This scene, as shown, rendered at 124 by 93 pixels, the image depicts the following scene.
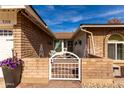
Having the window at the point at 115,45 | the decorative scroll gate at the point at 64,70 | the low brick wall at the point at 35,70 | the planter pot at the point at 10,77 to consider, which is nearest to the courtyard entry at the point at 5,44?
the low brick wall at the point at 35,70

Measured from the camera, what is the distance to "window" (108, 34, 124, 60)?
14.2 metres

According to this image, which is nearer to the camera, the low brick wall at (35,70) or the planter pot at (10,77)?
the planter pot at (10,77)

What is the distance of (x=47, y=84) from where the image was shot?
29.9 feet

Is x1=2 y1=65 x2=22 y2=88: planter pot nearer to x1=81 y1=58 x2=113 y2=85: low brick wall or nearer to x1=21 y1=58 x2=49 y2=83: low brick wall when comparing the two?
x1=21 y1=58 x2=49 y2=83: low brick wall

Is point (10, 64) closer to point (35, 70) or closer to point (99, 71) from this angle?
point (35, 70)

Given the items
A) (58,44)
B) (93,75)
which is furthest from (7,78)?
(58,44)

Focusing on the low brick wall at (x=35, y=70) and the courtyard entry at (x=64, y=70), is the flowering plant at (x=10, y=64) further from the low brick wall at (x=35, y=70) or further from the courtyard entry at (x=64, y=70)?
the courtyard entry at (x=64, y=70)

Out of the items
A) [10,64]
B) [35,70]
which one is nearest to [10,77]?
[10,64]

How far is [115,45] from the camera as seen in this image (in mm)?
14258

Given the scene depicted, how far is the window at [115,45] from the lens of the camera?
14.2 m

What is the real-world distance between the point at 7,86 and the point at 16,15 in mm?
2963

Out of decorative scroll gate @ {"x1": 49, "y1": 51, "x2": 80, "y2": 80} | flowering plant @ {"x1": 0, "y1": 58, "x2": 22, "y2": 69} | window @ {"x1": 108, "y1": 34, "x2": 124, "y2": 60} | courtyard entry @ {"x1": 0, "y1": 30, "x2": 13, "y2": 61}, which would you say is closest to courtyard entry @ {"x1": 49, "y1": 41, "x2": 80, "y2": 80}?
decorative scroll gate @ {"x1": 49, "y1": 51, "x2": 80, "y2": 80}
